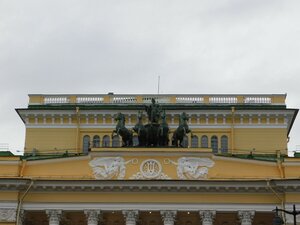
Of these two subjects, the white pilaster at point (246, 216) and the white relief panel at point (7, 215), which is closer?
the white relief panel at point (7, 215)

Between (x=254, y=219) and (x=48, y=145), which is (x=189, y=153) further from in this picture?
(x=48, y=145)

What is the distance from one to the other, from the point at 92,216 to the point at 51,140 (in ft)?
36.2

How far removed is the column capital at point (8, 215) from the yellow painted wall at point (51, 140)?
9.83 m

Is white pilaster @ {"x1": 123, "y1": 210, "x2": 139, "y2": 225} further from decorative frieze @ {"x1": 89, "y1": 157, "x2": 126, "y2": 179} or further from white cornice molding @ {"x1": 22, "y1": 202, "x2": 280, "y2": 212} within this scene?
decorative frieze @ {"x1": 89, "y1": 157, "x2": 126, "y2": 179}

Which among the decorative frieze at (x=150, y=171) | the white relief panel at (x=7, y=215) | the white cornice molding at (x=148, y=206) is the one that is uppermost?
the decorative frieze at (x=150, y=171)

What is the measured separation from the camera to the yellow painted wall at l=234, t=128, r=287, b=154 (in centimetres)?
5325

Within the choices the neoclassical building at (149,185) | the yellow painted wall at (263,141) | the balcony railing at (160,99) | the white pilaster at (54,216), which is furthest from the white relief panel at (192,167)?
the balcony railing at (160,99)

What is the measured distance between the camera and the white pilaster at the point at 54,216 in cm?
4491

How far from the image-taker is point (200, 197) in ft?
147

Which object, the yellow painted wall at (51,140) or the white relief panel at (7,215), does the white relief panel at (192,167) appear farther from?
the yellow painted wall at (51,140)

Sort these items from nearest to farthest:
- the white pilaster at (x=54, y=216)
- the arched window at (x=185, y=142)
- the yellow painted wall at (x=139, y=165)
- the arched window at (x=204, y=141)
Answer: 1. the white pilaster at (x=54, y=216)
2. the yellow painted wall at (x=139, y=165)
3. the arched window at (x=185, y=142)
4. the arched window at (x=204, y=141)

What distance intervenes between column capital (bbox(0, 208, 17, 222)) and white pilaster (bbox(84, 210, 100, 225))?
4492 millimetres

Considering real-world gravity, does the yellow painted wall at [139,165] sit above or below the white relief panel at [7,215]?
above

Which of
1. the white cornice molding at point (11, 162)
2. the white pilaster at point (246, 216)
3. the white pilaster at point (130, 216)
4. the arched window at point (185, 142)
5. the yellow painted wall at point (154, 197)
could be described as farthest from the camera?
the arched window at point (185, 142)
